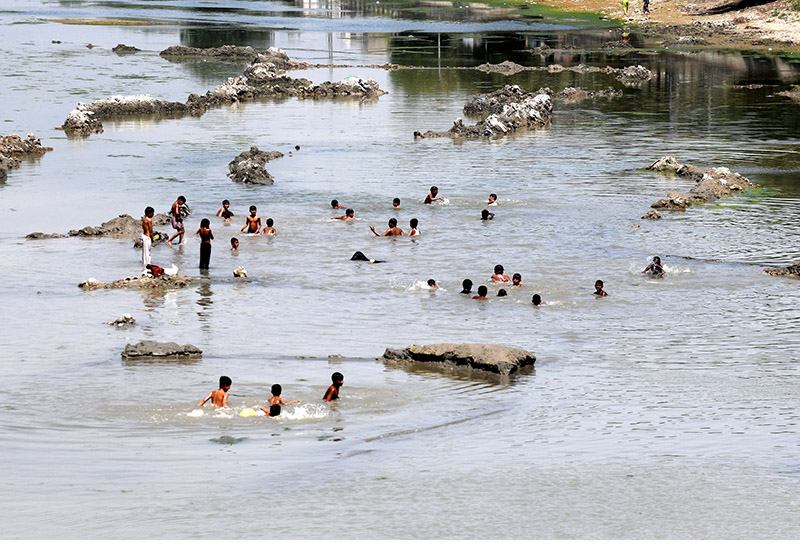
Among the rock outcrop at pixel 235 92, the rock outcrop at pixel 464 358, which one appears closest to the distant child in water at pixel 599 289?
the rock outcrop at pixel 464 358

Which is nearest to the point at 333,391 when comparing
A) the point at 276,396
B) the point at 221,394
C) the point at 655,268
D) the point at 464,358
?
the point at 276,396

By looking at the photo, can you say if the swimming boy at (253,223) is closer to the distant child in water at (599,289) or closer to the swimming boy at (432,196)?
the swimming boy at (432,196)

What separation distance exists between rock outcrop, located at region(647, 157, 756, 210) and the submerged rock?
1526 centimetres

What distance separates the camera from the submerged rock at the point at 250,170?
147 ft

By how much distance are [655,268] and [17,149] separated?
31.4m

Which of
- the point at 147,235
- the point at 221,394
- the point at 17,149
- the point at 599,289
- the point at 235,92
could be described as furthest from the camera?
the point at 235,92

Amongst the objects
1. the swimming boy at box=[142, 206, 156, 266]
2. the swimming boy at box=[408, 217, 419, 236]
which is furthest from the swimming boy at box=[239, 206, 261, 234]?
the swimming boy at box=[408, 217, 419, 236]

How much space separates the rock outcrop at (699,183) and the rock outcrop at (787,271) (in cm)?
879

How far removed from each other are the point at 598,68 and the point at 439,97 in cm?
1714

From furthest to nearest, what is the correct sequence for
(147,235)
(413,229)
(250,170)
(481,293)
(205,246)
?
(250,170) → (413,229) → (205,246) → (147,235) → (481,293)

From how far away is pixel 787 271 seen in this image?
102 feet

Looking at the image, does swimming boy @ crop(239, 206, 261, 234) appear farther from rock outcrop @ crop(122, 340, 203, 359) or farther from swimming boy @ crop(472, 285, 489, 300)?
rock outcrop @ crop(122, 340, 203, 359)

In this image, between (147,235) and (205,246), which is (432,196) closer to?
(205,246)

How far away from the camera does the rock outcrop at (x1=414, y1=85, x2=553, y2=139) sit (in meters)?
56.5
